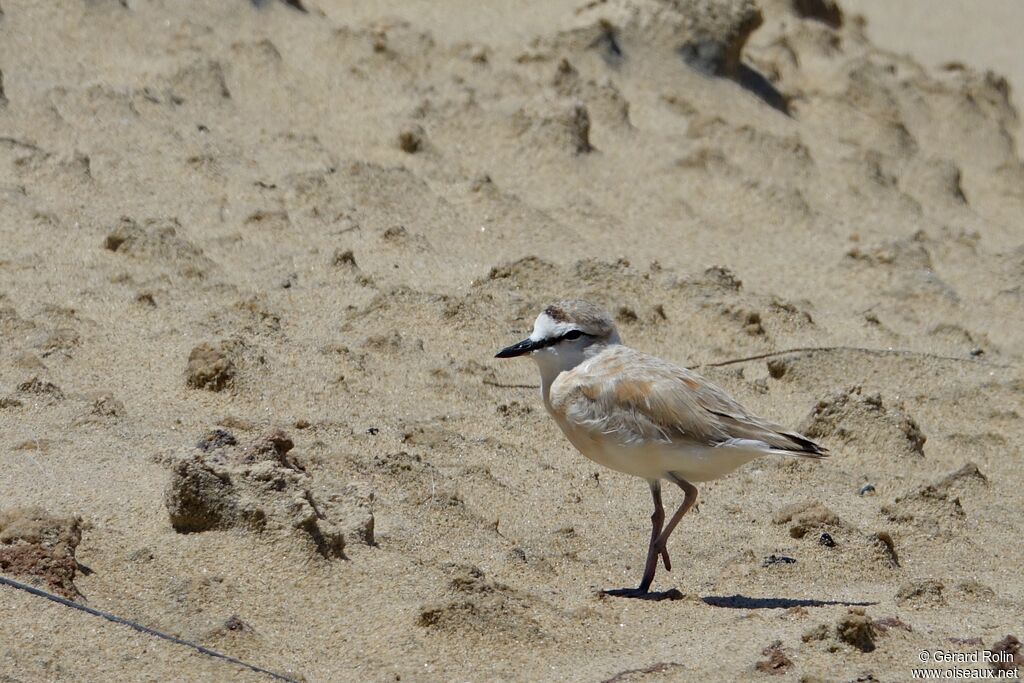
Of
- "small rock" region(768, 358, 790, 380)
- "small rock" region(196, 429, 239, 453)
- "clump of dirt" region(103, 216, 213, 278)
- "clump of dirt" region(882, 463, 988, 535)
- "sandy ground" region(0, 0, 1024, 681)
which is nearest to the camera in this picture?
"sandy ground" region(0, 0, 1024, 681)

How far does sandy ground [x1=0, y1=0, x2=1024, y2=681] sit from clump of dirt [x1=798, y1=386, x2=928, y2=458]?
0.02 metres

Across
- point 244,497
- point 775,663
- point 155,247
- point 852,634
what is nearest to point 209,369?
point 155,247

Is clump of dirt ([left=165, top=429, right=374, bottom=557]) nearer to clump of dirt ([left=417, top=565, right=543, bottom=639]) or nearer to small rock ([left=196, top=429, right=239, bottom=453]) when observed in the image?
small rock ([left=196, top=429, right=239, bottom=453])

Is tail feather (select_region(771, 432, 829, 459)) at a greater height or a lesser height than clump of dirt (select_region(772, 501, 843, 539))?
greater

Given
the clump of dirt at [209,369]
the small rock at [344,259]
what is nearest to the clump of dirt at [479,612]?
the clump of dirt at [209,369]

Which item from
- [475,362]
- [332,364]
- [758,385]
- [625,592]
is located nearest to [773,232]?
[758,385]

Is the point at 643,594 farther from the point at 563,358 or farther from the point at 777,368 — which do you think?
the point at 777,368

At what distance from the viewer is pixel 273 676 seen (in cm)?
408

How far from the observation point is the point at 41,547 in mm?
4309

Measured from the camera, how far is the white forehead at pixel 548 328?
18.0ft

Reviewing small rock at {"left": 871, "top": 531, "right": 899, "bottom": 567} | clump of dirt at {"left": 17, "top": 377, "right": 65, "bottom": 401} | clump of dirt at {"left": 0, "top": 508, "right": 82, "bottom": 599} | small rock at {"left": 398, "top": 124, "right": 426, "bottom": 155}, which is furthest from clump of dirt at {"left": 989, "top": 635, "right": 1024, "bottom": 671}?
small rock at {"left": 398, "top": 124, "right": 426, "bottom": 155}

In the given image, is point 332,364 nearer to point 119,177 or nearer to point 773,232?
point 119,177

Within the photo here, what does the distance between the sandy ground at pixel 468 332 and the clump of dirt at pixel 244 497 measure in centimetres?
1

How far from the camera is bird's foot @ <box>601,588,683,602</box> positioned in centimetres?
491
